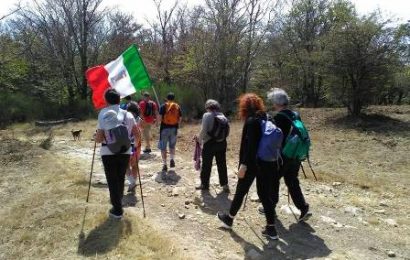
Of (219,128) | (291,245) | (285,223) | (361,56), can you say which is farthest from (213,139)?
(361,56)

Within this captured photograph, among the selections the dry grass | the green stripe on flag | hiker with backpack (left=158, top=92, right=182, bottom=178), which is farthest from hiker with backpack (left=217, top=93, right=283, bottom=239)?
hiker with backpack (left=158, top=92, right=182, bottom=178)

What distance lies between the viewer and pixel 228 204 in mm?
7371

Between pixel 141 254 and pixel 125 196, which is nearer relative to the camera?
pixel 141 254

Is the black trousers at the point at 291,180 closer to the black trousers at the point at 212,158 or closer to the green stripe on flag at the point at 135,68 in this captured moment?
the black trousers at the point at 212,158

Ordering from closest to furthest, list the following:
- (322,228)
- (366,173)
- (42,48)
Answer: (322,228) → (366,173) → (42,48)

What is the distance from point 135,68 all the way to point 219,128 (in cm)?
206

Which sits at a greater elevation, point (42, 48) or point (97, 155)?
point (42, 48)

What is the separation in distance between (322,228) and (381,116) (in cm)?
1129

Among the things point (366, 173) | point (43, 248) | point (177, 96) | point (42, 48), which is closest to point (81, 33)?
point (42, 48)

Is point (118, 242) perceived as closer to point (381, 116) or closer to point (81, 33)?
point (381, 116)

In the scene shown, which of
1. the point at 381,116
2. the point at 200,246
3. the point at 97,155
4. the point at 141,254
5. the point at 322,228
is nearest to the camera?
the point at 141,254

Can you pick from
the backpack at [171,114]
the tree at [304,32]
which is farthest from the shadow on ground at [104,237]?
the tree at [304,32]

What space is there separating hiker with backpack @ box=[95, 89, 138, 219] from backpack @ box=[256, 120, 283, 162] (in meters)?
1.74

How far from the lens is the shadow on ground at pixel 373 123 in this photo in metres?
14.6
